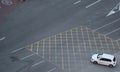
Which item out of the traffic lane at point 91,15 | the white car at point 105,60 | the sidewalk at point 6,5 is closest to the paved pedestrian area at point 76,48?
the white car at point 105,60

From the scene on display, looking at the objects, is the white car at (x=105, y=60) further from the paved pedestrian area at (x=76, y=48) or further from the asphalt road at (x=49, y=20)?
the asphalt road at (x=49, y=20)

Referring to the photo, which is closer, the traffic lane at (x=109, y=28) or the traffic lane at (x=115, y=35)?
the traffic lane at (x=115, y=35)

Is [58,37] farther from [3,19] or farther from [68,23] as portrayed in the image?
[3,19]

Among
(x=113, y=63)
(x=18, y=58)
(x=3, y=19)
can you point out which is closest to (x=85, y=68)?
(x=113, y=63)

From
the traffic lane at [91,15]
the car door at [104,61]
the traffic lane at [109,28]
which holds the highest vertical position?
the traffic lane at [91,15]

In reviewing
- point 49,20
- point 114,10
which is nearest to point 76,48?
point 49,20
